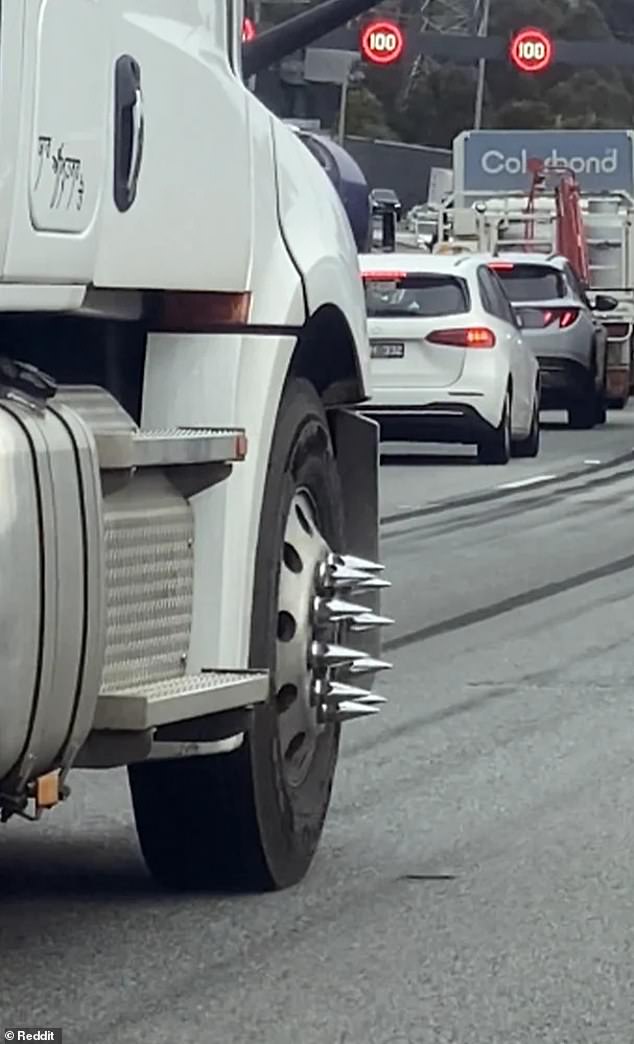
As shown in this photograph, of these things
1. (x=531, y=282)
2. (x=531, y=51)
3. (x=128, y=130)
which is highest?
(x=531, y=51)

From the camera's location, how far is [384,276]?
21.9 m

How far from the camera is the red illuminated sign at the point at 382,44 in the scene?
154ft

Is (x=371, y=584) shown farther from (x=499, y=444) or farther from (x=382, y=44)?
(x=382, y=44)

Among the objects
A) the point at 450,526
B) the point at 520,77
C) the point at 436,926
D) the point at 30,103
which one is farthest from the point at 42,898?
the point at 520,77

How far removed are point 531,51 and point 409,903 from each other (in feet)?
139

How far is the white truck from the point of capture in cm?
495

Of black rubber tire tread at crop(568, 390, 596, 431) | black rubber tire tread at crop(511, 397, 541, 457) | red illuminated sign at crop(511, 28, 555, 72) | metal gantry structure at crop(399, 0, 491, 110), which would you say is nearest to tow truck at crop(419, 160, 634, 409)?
black rubber tire tread at crop(568, 390, 596, 431)

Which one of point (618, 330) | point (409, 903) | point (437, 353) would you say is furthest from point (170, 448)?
point (618, 330)

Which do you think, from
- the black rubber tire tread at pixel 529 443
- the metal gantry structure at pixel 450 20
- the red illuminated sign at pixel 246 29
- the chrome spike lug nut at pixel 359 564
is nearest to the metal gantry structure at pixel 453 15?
the metal gantry structure at pixel 450 20

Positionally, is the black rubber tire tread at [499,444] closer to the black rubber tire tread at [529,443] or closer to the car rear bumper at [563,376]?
the black rubber tire tread at [529,443]

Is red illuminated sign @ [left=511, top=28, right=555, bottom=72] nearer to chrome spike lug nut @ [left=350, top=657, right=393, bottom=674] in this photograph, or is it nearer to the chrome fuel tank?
chrome spike lug nut @ [left=350, top=657, right=393, bottom=674]

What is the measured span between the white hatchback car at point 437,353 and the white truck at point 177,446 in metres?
14.6

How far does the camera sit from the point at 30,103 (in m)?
4.90

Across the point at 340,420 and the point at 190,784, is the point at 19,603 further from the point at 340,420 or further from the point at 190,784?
the point at 340,420
